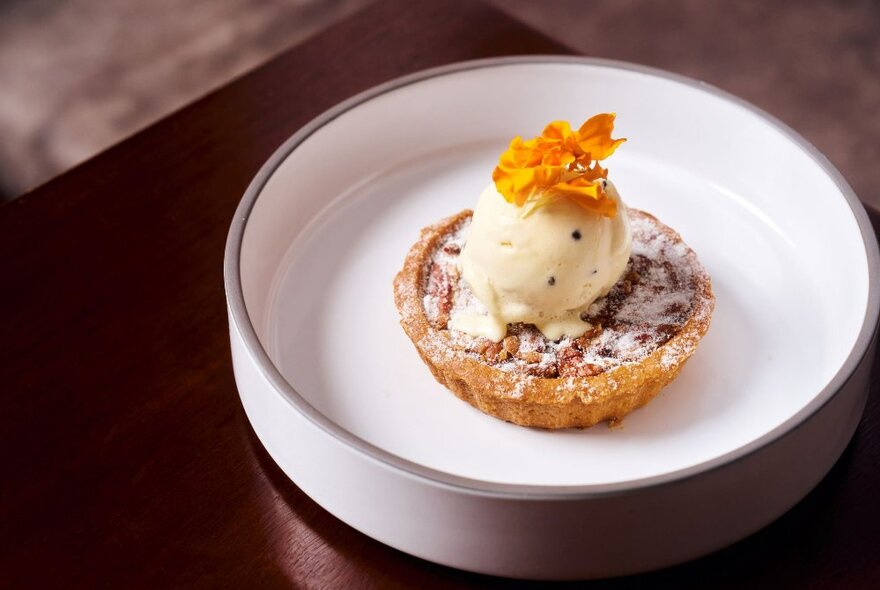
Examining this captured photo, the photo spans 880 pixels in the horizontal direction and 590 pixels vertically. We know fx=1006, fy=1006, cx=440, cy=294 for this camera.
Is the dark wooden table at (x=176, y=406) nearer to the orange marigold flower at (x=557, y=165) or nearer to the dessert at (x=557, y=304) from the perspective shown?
the dessert at (x=557, y=304)

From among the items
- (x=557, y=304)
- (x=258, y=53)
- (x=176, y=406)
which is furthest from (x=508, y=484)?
(x=258, y=53)

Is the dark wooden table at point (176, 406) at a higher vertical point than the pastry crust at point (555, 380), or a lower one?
higher

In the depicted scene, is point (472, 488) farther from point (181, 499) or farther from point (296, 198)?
point (296, 198)

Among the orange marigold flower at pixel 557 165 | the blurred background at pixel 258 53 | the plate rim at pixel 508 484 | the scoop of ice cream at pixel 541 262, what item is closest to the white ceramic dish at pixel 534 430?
the plate rim at pixel 508 484

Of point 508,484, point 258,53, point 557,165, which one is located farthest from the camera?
point 258,53

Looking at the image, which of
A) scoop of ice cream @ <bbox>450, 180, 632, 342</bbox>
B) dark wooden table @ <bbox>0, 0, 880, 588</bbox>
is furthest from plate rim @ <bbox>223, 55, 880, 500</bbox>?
scoop of ice cream @ <bbox>450, 180, 632, 342</bbox>

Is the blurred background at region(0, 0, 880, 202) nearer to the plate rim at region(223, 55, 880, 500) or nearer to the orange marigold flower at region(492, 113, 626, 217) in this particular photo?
the plate rim at region(223, 55, 880, 500)

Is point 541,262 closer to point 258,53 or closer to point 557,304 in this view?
point 557,304
